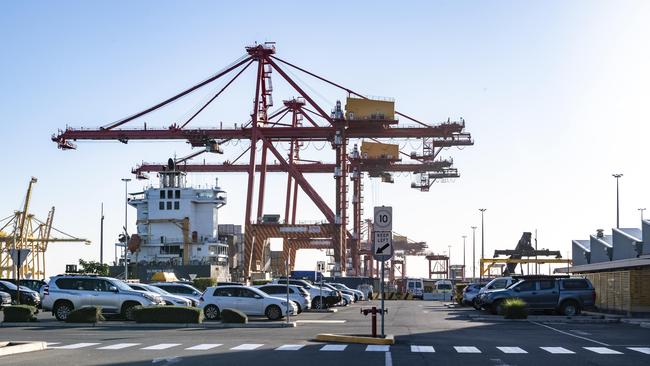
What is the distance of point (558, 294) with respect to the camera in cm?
3834

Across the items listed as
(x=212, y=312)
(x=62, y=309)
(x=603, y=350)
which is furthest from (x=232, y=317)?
(x=603, y=350)

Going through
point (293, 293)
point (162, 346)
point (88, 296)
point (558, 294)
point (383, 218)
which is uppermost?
point (383, 218)

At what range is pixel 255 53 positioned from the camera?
81125mm

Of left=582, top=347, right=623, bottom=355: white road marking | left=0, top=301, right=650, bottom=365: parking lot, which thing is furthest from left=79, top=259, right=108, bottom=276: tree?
left=582, top=347, right=623, bottom=355: white road marking

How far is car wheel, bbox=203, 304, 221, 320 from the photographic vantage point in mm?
33969

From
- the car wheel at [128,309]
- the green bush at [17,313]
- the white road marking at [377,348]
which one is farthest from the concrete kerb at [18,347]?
the car wheel at [128,309]

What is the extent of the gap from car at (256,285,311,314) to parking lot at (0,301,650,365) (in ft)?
25.4

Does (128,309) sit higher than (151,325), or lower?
higher

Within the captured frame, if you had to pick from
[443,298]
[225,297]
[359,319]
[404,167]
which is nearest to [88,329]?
[225,297]

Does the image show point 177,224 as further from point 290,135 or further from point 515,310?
point 515,310

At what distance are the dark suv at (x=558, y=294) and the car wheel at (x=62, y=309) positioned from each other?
1815 centimetres

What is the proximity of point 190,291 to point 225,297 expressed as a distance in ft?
25.1

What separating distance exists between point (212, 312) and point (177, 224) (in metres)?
48.0

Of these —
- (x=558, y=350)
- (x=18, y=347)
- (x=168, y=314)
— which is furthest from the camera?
(x=168, y=314)
